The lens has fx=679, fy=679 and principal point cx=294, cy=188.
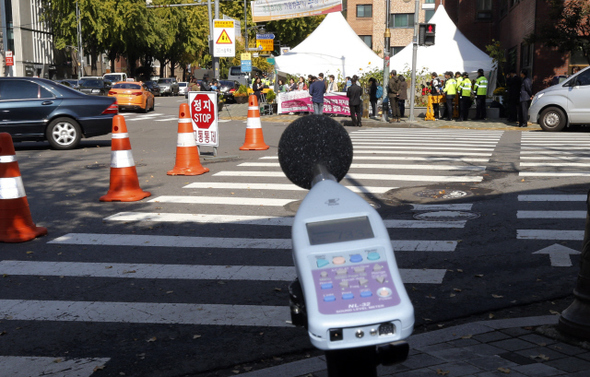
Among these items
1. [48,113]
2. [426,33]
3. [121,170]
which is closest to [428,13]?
[426,33]

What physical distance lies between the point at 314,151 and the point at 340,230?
0.52 m

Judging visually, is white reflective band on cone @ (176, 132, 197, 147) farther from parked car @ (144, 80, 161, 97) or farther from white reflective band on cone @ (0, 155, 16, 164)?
parked car @ (144, 80, 161, 97)

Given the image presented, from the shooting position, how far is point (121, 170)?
378 inches

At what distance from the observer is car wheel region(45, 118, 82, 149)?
16359 millimetres

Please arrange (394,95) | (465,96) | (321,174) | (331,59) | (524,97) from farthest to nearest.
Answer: (331,59) < (465,96) < (394,95) < (524,97) < (321,174)

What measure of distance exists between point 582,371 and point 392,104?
23115 millimetres

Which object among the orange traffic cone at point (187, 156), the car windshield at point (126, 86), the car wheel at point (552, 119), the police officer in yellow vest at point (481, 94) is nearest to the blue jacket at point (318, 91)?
the police officer in yellow vest at point (481, 94)

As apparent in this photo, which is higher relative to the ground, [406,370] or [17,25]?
[17,25]

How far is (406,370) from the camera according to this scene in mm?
3652

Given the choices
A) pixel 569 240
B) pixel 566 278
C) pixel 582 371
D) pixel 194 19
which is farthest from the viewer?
pixel 194 19

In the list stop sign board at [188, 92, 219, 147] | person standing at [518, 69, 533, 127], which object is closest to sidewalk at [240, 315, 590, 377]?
stop sign board at [188, 92, 219, 147]

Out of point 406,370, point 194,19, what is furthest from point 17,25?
point 406,370

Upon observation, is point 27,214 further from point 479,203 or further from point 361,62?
point 361,62

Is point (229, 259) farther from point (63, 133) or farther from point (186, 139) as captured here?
point (63, 133)
